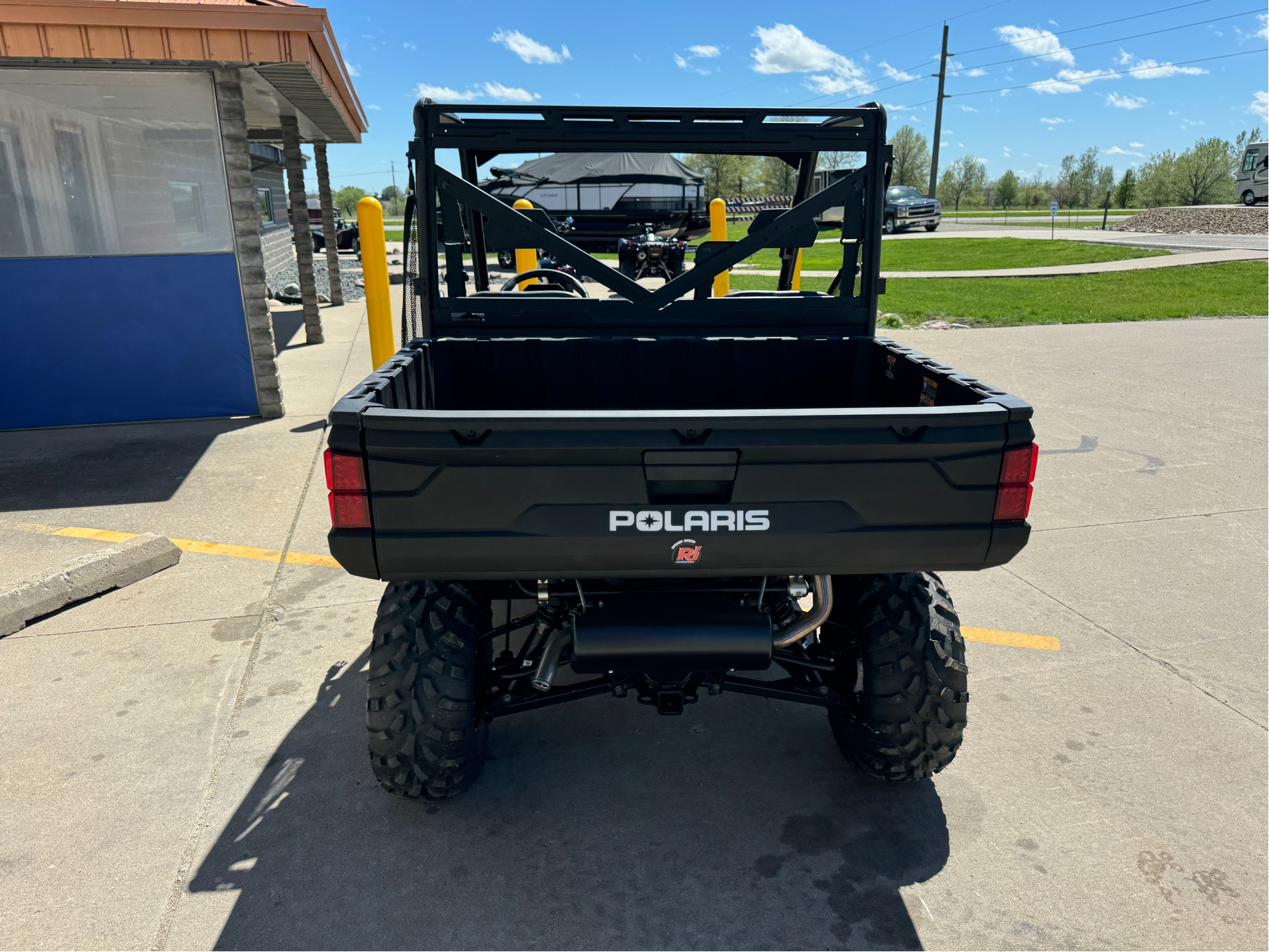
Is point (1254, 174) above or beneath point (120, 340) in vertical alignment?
above

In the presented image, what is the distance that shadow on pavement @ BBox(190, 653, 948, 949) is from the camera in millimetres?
2467

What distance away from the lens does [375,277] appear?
6.58 meters

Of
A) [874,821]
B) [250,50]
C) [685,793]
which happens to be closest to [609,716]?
[685,793]

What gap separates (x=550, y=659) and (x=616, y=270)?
167 cm

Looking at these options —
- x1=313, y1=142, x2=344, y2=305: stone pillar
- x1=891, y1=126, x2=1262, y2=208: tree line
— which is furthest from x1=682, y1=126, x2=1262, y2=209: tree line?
x1=313, y1=142, x2=344, y2=305: stone pillar

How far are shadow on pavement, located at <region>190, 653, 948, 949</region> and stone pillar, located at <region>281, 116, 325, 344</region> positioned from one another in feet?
32.0

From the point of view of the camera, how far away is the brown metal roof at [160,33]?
6.54 metres

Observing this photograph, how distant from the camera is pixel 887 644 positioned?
2.81m

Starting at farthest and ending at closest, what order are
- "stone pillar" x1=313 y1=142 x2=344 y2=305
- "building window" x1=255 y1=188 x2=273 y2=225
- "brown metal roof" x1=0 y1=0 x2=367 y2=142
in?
"building window" x1=255 y1=188 x2=273 y2=225, "stone pillar" x1=313 y1=142 x2=344 y2=305, "brown metal roof" x1=0 y1=0 x2=367 y2=142

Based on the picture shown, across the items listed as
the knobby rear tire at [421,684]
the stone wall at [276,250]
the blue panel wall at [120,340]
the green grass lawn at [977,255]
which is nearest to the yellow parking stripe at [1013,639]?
the knobby rear tire at [421,684]

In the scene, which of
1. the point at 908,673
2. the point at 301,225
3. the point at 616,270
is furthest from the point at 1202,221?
the point at 908,673

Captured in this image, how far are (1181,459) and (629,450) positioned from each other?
603 centimetres

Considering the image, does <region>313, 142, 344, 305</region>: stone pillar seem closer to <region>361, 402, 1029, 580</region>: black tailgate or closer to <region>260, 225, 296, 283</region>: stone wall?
<region>260, 225, 296, 283</region>: stone wall

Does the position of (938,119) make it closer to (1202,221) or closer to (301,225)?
(1202,221)
